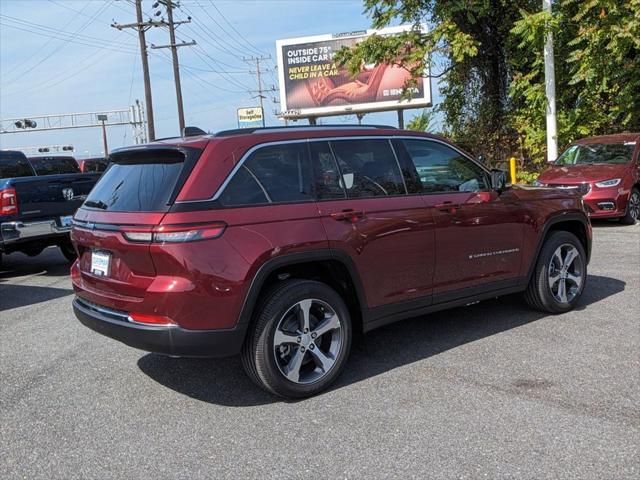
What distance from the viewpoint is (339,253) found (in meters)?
4.08

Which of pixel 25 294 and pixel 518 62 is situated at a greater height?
pixel 518 62

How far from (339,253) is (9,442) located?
2321mm

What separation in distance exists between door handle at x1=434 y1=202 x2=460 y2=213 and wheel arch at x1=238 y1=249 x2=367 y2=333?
98cm

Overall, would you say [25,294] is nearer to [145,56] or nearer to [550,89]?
[550,89]

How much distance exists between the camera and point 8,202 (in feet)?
28.2

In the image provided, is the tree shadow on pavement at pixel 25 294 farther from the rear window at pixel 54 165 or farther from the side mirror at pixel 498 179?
the rear window at pixel 54 165

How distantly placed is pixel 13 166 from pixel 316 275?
10923 millimetres

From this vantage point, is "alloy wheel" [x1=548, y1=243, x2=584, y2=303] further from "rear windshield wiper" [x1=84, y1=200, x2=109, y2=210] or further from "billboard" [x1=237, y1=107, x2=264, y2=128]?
"billboard" [x1=237, y1=107, x2=264, y2=128]

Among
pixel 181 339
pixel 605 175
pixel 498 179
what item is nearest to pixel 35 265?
pixel 181 339

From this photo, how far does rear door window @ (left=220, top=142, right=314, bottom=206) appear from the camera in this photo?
380cm

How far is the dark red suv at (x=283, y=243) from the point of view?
3.62m

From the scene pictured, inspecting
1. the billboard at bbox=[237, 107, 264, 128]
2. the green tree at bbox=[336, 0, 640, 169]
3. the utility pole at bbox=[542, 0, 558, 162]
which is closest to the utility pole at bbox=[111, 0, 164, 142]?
the green tree at bbox=[336, 0, 640, 169]

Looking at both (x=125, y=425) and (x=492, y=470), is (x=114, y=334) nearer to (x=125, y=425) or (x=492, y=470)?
(x=125, y=425)

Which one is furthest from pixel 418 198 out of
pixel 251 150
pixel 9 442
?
pixel 9 442
